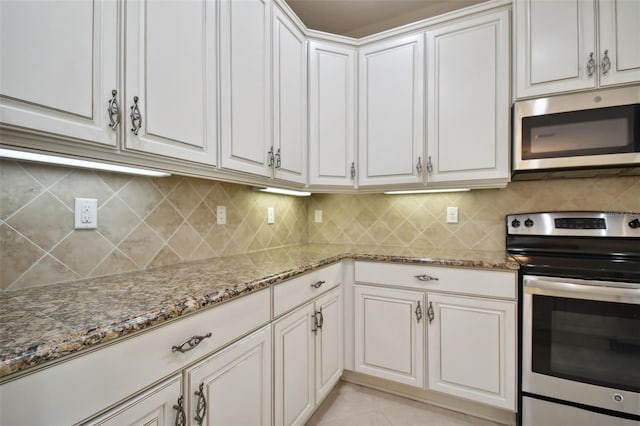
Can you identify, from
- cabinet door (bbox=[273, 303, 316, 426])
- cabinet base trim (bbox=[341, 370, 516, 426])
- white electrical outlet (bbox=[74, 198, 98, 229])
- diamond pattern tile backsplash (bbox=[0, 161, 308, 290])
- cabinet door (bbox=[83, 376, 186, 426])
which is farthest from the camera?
cabinet base trim (bbox=[341, 370, 516, 426])

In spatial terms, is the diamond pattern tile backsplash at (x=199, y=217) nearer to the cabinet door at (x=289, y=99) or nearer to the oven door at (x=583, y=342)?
the cabinet door at (x=289, y=99)

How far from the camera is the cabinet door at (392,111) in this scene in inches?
79.0

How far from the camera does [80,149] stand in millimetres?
882

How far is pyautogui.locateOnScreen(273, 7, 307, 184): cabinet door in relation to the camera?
5.73 feet

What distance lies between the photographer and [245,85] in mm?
1492

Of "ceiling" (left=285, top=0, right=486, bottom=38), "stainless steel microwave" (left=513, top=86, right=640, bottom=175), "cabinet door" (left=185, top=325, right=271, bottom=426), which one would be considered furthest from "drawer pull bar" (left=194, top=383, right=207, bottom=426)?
"ceiling" (left=285, top=0, right=486, bottom=38)

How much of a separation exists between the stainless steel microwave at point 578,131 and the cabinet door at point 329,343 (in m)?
1.37

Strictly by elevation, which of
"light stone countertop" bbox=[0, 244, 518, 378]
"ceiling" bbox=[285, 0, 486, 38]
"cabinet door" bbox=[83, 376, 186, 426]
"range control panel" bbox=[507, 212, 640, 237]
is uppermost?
"ceiling" bbox=[285, 0, 486, 38]

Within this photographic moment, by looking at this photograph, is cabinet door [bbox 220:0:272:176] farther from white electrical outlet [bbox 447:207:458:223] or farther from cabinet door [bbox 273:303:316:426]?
white electrical outlet [bbox 447:207:458:223]

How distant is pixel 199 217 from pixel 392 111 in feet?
4.84

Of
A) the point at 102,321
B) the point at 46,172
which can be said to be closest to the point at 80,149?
the point at 46,172

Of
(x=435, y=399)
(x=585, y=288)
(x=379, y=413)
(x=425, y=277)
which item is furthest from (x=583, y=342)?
(x=379, y=413)

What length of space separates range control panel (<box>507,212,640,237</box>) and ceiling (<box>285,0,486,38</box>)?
5.36 ft

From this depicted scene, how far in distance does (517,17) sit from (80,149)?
2.28 m
